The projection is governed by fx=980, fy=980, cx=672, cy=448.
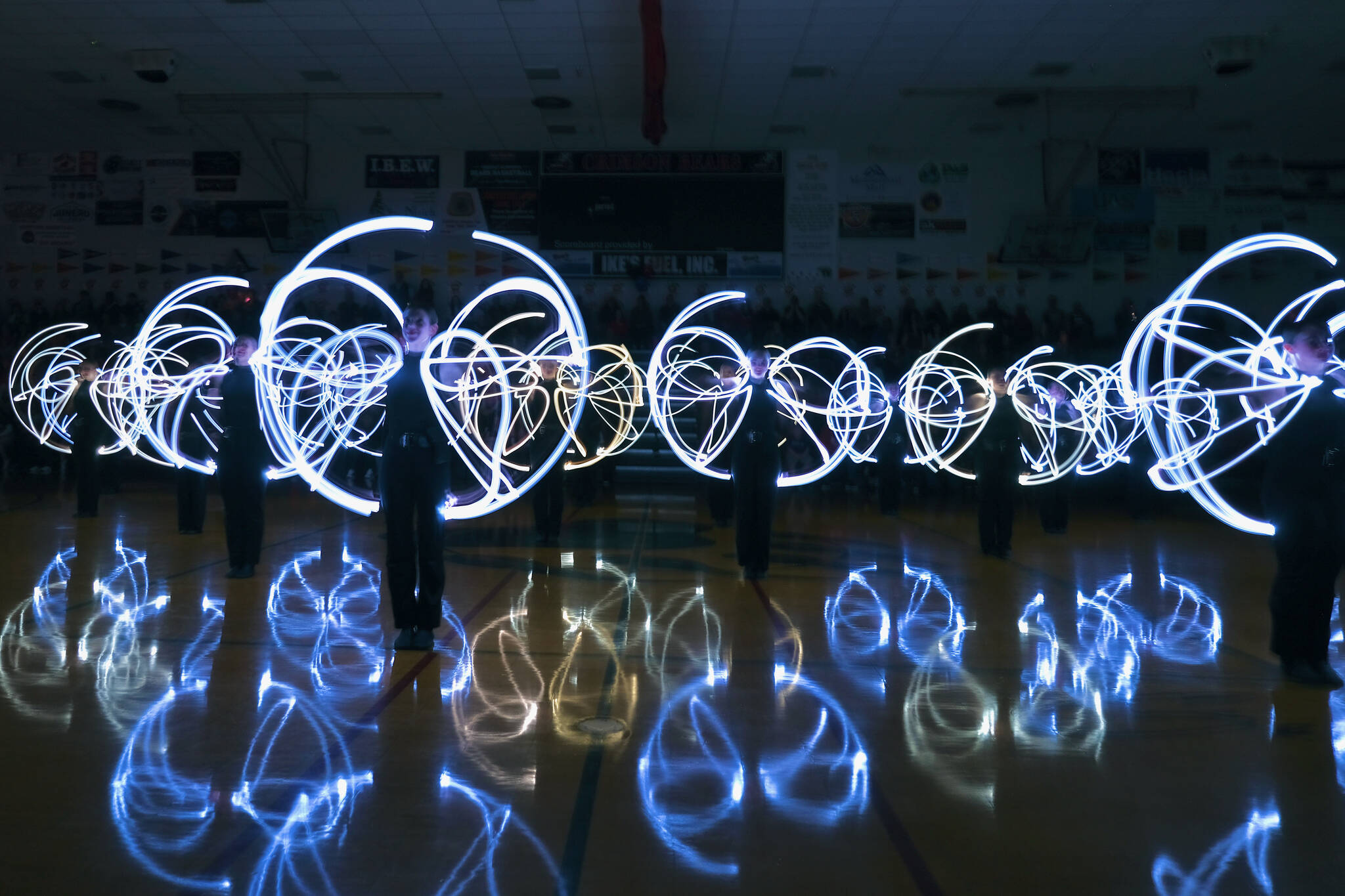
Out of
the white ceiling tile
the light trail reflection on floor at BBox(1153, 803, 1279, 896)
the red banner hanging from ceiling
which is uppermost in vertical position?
the white ceiling tile

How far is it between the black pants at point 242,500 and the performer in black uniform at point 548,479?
9.53 ft

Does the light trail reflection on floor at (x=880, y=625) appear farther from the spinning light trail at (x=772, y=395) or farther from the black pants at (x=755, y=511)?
the spinning light trail at (x=772, y=395)

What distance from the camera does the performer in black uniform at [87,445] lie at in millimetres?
12195

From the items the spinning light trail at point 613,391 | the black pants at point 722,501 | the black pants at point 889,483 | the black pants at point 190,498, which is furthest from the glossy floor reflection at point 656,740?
the black pants at point 889,483

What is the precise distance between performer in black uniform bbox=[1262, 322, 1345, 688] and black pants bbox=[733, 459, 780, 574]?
3.95m

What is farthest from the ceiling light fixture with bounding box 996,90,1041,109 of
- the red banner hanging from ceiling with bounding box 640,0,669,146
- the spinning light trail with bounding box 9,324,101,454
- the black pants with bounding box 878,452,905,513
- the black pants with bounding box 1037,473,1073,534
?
the spinning light trail with bounding box 9,324,101,454

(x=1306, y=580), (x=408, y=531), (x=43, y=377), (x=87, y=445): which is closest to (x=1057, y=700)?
(x=1306, y=580)

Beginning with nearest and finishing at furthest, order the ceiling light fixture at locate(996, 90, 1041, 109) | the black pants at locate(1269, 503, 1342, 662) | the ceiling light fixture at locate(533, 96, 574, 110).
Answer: the black pants at locate(1269, 503, 1342, 662) < the ceiling light fixture at locate(996, 90, 1041, 109) < the ceiling light fixture at locate(533, 96, 574, 110)

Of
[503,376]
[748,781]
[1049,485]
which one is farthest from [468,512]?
[1049,485]

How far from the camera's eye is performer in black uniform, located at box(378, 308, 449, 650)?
589cm

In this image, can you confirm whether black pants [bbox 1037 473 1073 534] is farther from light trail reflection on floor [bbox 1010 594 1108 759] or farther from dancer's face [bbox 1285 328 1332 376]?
dancer's face [bbox 1285 328 1332 376]

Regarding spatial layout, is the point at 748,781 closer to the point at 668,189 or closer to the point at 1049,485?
the point at 1049,485

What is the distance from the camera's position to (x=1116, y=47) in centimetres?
1486

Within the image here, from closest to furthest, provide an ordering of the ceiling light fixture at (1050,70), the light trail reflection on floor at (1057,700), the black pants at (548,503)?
the light trail reflection on floor at (1057,700) < the black pants at (548,503) < the ceiling light fixture at (1050,70)
